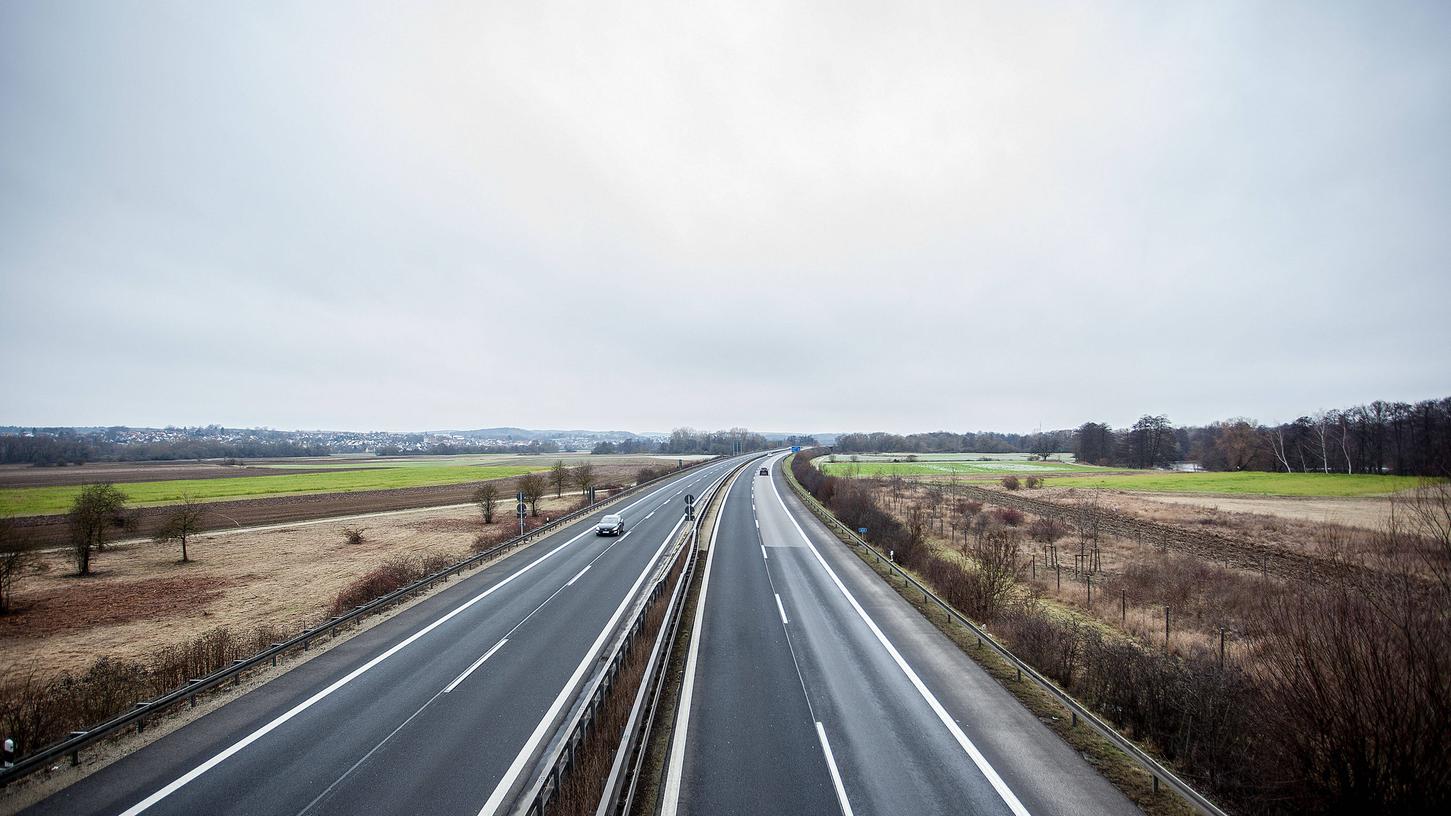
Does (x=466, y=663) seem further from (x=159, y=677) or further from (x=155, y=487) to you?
(x=155, y=487)

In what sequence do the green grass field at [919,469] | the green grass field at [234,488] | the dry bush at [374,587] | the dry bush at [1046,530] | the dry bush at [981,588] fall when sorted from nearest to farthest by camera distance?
the dry bush at [981,588]
the dry bush at [374,587]
the dry bush at [1046,530]
the green grass field at [234,488]
the green grass field at [919,469]

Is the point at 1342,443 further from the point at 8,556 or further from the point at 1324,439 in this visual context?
the point at 8,556

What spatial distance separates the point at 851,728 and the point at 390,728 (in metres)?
8.77

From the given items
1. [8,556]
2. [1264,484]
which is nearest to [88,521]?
[8,556]

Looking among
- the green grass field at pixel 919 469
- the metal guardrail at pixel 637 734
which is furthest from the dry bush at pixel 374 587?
the green grass field at pixel 919 469

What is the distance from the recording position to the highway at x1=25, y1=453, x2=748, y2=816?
26.0 ft

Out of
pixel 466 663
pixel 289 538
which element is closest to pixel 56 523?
pixel 289 538

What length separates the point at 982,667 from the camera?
13.0m

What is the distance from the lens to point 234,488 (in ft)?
235

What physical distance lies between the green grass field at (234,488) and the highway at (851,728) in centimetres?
6628

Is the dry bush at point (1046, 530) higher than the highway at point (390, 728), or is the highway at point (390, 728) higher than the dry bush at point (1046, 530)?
the highway at point (390, 728)

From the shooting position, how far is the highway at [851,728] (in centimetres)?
796

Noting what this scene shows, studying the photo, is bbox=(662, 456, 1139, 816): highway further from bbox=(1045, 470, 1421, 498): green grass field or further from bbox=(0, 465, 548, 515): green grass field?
bbox=(1045, 470, 1421, 498): green grass field

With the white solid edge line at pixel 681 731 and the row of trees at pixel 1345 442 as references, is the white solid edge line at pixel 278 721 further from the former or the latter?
the row of trees at pixel 1345 442
